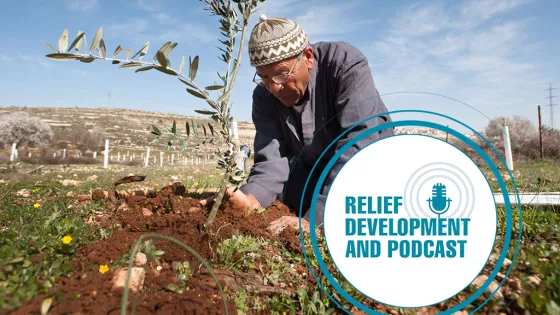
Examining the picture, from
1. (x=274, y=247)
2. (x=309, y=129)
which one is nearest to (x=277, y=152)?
→ (x=309, y=129)

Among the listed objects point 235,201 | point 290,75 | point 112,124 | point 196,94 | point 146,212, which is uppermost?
point 112,124

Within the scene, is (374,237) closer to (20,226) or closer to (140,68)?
(140,68)

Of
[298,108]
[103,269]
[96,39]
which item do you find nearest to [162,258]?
[103,269]

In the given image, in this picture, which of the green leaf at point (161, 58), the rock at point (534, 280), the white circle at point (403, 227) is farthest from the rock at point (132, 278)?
the rock at point (534, 280)

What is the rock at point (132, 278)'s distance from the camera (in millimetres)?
1424

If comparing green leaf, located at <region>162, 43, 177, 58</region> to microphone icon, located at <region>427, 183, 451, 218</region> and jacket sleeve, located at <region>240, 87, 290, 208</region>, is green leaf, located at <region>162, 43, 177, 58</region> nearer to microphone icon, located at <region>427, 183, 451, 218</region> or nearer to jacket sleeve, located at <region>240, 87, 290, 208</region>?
microphone icon, located at <region>427, 183, 451, 218</region>

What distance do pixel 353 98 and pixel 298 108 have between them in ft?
1.89

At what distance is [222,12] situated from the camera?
2094 mm

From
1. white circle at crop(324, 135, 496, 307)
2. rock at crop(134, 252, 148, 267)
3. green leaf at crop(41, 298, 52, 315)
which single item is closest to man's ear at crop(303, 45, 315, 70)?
white circle at crop(324, 135, 496, 307)

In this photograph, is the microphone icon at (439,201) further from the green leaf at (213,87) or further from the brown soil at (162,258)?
the green leaf at (213,87)

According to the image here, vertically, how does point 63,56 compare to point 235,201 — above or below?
above

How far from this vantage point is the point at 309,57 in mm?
2936

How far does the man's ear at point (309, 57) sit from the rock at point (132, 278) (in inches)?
79.5

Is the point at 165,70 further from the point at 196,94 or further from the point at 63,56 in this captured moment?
the point at 63,56
